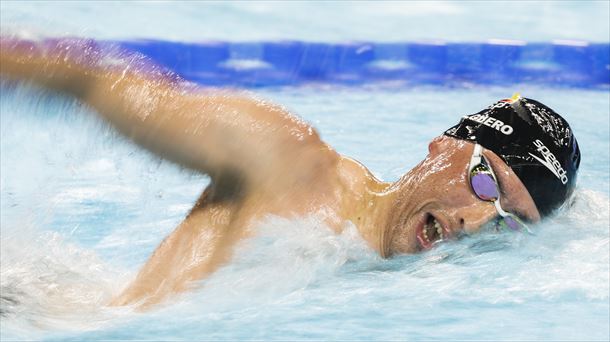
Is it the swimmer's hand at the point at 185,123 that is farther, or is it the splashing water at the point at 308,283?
the swimmer's hand at the point at 185,123

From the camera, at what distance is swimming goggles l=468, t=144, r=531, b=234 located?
2.26m

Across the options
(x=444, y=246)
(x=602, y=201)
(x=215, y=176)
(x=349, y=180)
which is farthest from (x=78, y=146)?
(x=602, y=201)

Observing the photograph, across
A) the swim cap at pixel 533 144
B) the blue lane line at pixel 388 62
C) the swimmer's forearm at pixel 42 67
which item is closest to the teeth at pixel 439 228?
the swim cap at pixel 533 144

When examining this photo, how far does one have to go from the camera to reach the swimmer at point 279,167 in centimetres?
229

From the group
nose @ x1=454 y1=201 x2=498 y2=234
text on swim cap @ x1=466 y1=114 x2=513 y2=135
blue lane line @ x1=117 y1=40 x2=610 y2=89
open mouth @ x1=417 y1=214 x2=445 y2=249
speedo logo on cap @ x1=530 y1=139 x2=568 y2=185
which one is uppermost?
blue lane line @ x1=117 y1=40 x2=610 y2=89

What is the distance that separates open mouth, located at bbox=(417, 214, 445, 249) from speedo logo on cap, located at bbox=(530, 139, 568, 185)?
0.30 meters

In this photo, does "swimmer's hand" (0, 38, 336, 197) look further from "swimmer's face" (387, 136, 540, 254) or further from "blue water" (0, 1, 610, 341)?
"swimmer's face" (387, 136, 540, 254)

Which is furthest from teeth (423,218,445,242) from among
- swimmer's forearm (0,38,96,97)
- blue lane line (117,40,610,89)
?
blue lane line (117,40,610,89)

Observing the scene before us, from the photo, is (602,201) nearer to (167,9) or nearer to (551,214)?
(551,214)

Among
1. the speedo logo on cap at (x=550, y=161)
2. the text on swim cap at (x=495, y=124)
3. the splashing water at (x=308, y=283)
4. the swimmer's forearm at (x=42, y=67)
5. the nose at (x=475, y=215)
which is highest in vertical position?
the swimmer's forearm at (x=42, y=67)

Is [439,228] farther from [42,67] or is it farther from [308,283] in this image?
[42,67]

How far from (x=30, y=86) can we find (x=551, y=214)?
4.53 ft

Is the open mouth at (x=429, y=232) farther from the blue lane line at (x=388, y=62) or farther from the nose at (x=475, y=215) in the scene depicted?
the blue lane line at (x=388, y=62)

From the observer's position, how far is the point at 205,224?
2381mm
